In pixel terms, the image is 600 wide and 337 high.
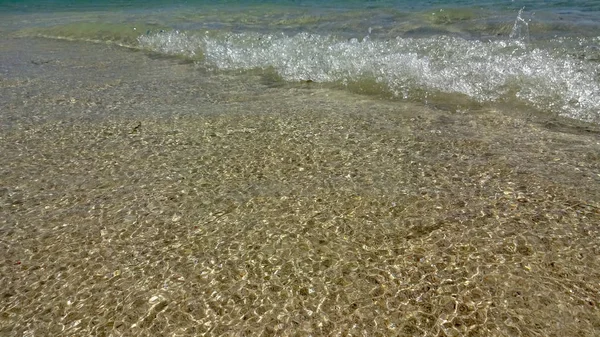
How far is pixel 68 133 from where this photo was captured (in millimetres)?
4562

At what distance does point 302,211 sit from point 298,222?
0.14m

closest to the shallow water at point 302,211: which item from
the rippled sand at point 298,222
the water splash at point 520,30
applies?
the rippled sand at point 298,222

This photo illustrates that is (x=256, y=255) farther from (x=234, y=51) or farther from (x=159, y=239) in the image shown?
(x=234, y=51)

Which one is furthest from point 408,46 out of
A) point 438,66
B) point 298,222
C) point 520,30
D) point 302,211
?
point 298,222

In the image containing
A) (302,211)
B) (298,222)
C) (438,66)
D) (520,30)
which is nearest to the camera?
(298,222)

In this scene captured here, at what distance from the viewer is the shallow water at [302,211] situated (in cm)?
237

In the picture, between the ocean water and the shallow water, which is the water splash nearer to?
the ocean water

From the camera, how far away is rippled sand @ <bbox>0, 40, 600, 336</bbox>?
92.6 inches

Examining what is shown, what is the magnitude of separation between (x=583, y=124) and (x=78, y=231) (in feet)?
14.2

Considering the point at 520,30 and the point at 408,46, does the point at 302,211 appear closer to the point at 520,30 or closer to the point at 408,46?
the point at 408,46

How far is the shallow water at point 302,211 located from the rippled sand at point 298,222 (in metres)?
0.01

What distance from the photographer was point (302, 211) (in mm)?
3205

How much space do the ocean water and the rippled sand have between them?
0.76 metres

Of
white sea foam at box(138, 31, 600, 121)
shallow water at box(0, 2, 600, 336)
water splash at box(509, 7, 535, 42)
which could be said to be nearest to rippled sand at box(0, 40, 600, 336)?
shallow water at box(0, 2, 600, 336)
